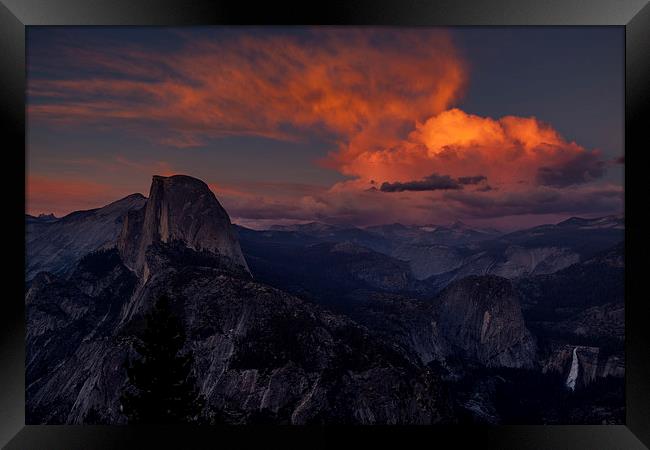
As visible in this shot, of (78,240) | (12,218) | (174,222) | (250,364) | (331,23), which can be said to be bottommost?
(250,364)

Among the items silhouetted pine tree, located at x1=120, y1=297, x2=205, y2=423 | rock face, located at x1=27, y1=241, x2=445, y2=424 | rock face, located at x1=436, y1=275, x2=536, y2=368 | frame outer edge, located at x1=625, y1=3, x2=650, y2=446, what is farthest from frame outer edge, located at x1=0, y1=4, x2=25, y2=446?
rock face, located at x1=436, y1=275, x2=536, y2=368

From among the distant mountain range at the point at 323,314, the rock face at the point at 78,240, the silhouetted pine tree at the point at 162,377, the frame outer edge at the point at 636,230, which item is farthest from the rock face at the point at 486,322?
the frame outer edge at the point at 636,230

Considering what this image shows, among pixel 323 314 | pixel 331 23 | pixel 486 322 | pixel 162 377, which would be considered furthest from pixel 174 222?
pixel 331 23

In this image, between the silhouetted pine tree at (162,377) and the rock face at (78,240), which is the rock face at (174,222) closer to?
the rock face at (78,240)

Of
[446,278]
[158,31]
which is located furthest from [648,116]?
[446,278]

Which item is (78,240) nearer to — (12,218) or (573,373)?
(573,373)

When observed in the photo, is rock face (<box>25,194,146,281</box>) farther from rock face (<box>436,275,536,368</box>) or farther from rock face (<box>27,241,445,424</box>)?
rock face (<box>436,275,536,368</box>)

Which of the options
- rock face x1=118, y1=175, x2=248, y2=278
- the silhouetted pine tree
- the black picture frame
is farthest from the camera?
rock face x1=118, y1=175, x2=248, y2=278

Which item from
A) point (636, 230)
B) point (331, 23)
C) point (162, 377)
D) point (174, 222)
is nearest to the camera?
point (331, 23)
